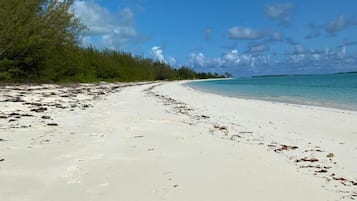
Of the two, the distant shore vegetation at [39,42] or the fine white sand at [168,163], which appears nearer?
the fine white sand at [168,163]

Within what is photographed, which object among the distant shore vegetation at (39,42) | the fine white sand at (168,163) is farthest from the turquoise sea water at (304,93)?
the distant shore vegetation at (39,42)

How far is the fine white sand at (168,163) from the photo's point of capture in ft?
13.6

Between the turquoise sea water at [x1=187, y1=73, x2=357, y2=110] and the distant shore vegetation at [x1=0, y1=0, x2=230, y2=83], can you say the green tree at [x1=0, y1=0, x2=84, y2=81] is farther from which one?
the turquoise sea water at [x1=187, y1=73, x2=357, y2=110]

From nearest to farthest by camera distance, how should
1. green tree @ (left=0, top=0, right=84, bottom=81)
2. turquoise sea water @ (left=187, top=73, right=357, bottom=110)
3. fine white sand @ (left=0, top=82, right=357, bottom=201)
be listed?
1. fine white sand @ (left=0, top=82, right=357, bottom=201)
2. turquoise sea water @ (left=187, top=73, right=357, bottom=110)
3. green tree @ (left=0, top=0, right=84, bottom=81)

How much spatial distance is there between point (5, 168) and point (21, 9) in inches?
1068

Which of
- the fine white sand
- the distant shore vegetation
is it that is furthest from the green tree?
the fine white sand

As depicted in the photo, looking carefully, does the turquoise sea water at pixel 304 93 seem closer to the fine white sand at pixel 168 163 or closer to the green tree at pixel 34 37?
the fine white sand at pixel 168 163

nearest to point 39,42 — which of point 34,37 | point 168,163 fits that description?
point 34,37

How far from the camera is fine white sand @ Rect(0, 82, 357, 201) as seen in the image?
4148 millimetres

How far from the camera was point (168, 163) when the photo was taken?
544 centimetres

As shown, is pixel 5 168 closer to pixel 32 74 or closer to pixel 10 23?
pixel 10 23

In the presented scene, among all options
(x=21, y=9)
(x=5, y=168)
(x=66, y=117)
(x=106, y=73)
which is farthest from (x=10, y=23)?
(x=106, y=73)

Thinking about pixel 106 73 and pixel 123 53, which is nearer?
pixel 106 73

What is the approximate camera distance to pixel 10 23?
93.1ft
